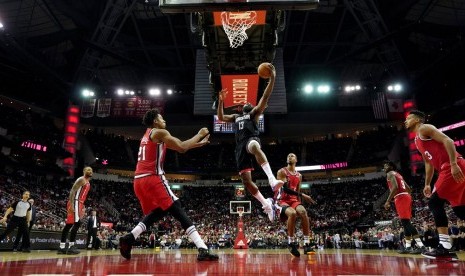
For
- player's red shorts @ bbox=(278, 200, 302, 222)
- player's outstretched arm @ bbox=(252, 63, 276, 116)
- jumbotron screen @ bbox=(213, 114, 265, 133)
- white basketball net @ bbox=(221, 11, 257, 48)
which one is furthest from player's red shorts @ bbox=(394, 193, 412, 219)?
jumbotron screen @ bbox=(213, 114, 265, 133)

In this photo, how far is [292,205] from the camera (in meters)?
7.09

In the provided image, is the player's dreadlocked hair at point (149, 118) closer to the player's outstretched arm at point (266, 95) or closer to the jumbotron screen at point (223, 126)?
the player's outstretched arm at point (266, 95)

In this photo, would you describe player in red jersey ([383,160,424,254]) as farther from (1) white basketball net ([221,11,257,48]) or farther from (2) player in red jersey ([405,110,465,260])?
(1) white basketball net ([221,11,257,48])

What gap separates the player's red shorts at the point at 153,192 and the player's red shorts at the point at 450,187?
3814mm

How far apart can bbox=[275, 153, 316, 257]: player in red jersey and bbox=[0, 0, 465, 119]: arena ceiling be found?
15990 mm

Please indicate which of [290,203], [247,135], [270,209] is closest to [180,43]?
[290,203]

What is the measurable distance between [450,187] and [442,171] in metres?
0.24

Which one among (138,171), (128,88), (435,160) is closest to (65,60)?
(128,88)

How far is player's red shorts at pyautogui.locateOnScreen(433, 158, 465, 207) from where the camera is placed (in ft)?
15.5

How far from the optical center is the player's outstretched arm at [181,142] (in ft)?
15.4

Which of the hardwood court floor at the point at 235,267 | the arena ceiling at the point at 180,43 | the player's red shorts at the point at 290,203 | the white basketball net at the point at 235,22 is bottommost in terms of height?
the hardwood court floor at the point at 235,267

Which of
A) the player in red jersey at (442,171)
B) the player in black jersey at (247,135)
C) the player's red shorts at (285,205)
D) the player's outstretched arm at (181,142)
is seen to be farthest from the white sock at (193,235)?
the player in red jersey at (442,171)

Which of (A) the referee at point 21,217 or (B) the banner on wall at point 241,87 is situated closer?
(A) the referee at point 21,217

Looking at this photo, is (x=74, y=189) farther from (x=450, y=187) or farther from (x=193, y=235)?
(x=450, y=187)
